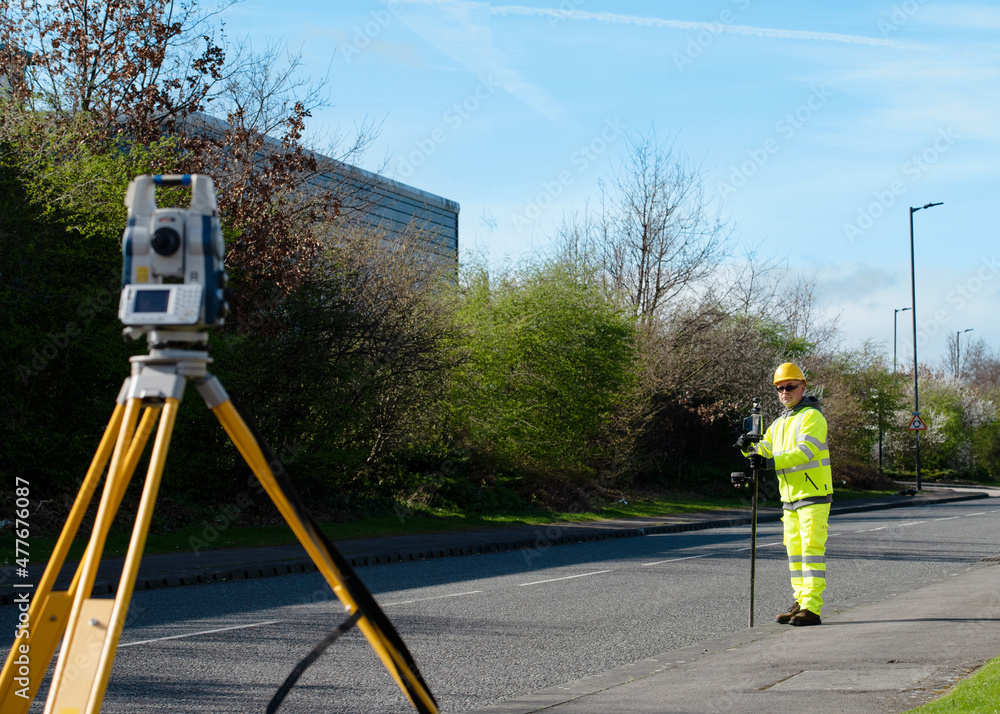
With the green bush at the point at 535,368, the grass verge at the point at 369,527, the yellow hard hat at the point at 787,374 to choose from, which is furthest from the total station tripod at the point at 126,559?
the green bush at the point at 535,368

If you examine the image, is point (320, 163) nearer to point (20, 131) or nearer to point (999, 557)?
point (20, 131)

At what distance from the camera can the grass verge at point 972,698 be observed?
4590mm

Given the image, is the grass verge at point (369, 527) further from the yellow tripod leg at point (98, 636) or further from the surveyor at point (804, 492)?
the yellow tripod leg at point (98, 636)

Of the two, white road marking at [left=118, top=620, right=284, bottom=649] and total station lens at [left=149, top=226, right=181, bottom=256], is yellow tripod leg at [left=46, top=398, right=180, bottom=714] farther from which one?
white road marking at [left=118, top=620, right=284, bottom=649]

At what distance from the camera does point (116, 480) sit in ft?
8.21

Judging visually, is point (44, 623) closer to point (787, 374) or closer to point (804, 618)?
point (804, 618)

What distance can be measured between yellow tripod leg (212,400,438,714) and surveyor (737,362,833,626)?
19.3 feet

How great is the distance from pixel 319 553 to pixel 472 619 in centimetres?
647

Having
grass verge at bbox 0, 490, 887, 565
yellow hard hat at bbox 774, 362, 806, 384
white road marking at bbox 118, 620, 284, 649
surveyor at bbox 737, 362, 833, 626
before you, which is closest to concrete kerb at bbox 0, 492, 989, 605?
grass verge at bbox 0, 490, 887, 565

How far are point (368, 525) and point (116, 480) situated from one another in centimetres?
1742

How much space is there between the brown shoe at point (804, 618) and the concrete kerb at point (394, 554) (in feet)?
18.6

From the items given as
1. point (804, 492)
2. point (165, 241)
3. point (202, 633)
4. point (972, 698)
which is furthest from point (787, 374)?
point (165, 241)

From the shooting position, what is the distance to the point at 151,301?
257 centimetres

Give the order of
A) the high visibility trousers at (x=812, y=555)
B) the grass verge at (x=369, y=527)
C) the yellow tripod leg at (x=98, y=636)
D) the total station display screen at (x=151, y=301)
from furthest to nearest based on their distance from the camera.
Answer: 1. the grass verge at (x=369, y=527)
2. the high visibility trousers at (x=812, y=555)
3. the total station display screen at (x=151, y=301)
4. the yellow tripod leg at (x=98, y=636)
